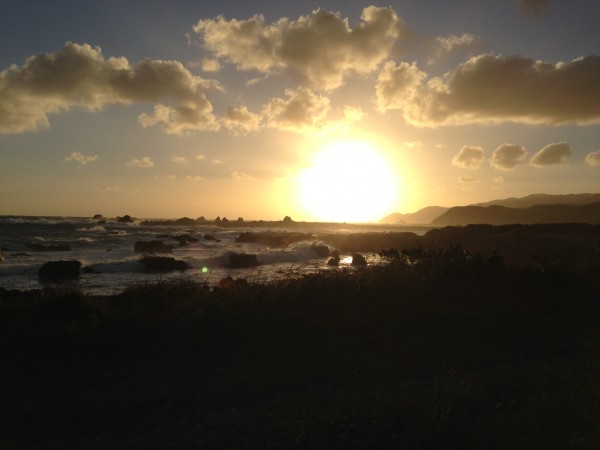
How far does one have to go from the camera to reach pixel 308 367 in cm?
639

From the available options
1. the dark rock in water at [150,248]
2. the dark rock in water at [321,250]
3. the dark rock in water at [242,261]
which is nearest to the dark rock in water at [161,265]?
the dark rock in water at [242,261]

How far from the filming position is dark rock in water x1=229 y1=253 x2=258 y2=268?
93.5 ft

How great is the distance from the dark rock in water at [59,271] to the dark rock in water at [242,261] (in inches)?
388

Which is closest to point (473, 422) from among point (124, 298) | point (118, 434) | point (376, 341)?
point (376, 341)

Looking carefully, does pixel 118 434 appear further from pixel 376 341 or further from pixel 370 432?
pixel 376 341

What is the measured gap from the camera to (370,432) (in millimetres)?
4383

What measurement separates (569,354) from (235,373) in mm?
5855

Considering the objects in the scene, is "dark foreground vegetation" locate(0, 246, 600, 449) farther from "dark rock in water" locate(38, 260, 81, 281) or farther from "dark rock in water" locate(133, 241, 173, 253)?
"dark rock in water" locate(133, 241, 173, 253)

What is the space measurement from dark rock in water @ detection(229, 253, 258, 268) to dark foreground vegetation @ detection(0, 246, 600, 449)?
17.9 metres

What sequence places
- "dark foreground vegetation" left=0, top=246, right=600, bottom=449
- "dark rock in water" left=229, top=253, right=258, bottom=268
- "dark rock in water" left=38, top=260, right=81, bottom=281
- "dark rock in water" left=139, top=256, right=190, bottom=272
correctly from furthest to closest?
"dark rock in water" left=229, top=253, right=258, bottom=268 → "dark rock in water" left=139, top=256, right=190, bottom=272 → "dark rock in water" left=38, top=260, right=81, bottom=281 → "dark foreground vegetation" left=0, top=246, right=600, bottom=449

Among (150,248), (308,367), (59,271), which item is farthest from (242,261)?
(308,367)

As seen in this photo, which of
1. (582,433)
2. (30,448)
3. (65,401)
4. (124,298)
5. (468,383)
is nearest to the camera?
(30,448)

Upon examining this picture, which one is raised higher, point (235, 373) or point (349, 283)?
point (349, 283)

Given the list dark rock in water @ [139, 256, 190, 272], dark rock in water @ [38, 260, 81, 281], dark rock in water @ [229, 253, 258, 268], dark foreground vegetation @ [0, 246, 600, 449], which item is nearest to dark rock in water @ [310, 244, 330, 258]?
dark rock in water @ [229, 253, 258, 268]
